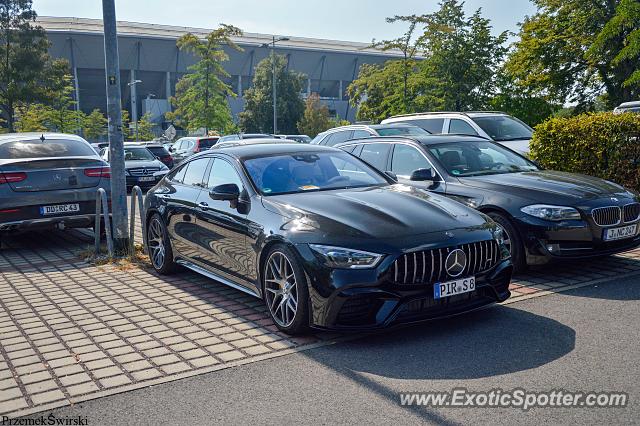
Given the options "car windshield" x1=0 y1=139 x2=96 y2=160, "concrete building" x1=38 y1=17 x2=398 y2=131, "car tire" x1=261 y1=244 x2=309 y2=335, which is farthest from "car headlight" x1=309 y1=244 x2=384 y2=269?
"concrete building" x1=38 y1=17 x2=398 y2=131

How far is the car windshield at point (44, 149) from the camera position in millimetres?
9907

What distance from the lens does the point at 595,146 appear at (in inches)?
416

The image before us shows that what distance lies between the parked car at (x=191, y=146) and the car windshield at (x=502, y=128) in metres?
14.3

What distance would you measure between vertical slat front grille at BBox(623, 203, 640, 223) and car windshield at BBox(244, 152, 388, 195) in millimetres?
2617

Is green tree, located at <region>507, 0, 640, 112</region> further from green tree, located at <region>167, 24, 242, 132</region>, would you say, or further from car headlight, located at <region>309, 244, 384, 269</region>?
car headlight, located at <region>309, 244, 384, 269</region>

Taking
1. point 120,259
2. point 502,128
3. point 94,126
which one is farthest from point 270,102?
point 120,259

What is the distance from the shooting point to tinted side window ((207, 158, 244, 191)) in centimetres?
662

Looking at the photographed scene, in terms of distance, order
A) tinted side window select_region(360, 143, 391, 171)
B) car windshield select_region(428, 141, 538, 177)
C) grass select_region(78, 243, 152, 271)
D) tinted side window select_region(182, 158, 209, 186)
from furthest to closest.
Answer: tinted side window select_region(360, 143, 391, 171) → grass select_region(78, 243, 152, 271) → car windshield select_region(428, 141, 538, 177) → tinted side window select_region(182, 158, 209, 186)

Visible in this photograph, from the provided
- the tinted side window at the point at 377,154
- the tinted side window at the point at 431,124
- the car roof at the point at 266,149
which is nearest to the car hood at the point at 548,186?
the tinted side window at the point at 377,154

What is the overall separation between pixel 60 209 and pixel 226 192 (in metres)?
4.61

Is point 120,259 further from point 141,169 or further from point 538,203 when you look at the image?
point 141,169

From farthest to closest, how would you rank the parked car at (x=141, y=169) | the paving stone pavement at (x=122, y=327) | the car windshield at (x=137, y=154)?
the car windshield at (x=137, y=154)
the parked car at (x=141, y=169)
the paving stone pavement at (x=122, y=327)

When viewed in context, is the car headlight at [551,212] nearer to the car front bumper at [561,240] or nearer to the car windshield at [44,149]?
the car front bumper at [561,240]

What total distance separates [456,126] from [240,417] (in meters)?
12.8
